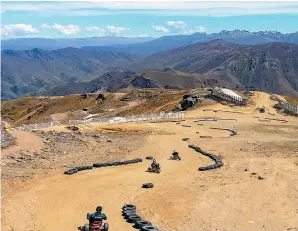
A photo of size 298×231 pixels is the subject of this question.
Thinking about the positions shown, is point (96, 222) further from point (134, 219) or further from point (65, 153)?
point (65, 153)

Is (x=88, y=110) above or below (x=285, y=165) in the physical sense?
below

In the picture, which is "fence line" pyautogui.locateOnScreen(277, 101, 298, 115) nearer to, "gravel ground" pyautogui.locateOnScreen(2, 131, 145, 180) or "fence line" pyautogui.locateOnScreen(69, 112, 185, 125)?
"fence line" pyautogui.locateOnScreen(69, 112, 185, 125)

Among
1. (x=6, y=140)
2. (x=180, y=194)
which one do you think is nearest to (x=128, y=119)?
(x=6, y=140)

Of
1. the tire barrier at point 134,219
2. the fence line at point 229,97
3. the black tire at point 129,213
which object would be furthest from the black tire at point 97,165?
the fence line at point 229,97

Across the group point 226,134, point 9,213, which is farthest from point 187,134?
point 9,213

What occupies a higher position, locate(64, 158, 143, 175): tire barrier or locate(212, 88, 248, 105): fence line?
locate(64, 158, 143, 175): tire barrier

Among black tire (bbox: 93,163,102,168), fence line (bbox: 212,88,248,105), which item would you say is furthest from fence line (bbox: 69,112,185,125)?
black tire (bbox: 93,163,102,168)

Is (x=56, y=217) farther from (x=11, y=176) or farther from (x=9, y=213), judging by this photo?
(x=11, y=176)
